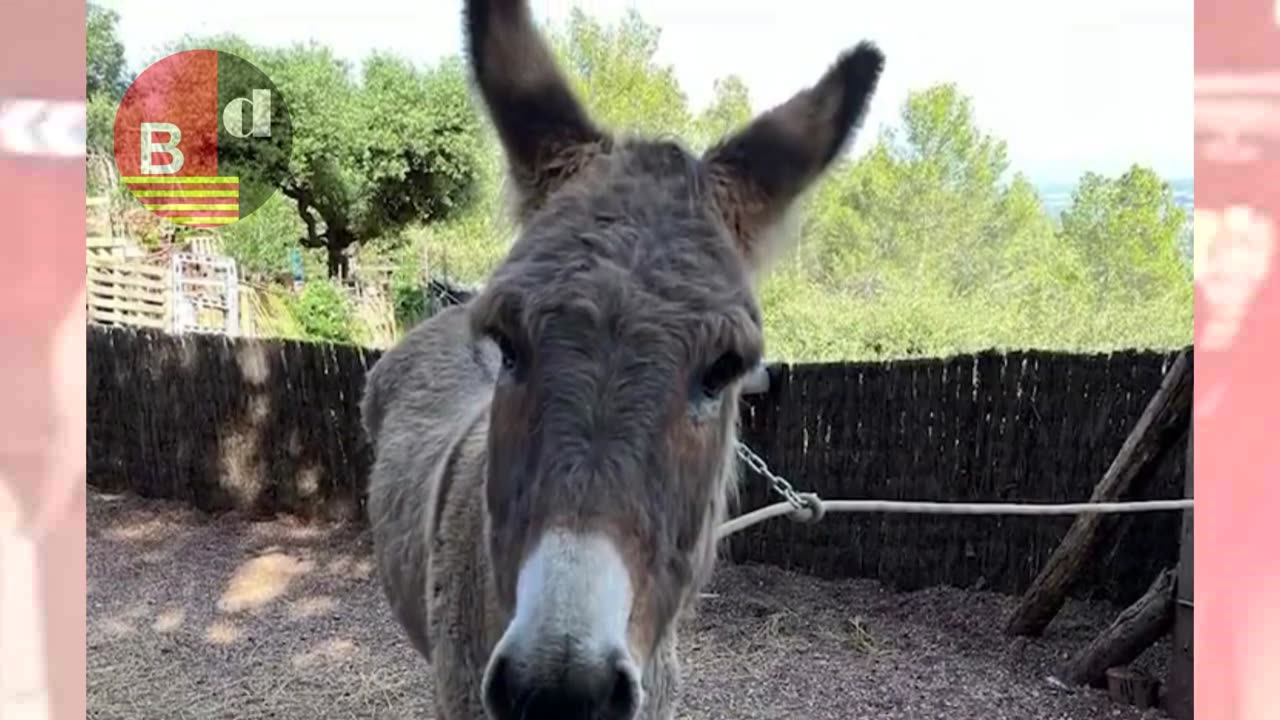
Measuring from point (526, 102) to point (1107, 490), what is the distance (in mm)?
1930

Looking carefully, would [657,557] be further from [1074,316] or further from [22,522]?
[1074,316]

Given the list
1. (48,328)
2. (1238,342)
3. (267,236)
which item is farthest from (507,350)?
(267,236)

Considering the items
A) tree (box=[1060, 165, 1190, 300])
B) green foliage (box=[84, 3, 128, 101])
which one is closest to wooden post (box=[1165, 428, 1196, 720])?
tree (box=[1060, 165, 1190, 300])

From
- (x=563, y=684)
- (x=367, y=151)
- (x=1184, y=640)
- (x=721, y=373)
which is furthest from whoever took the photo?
(x=367, y=151)

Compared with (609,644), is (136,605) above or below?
below

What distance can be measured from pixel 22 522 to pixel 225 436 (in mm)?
1934

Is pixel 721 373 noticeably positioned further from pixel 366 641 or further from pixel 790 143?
pixel 366 641

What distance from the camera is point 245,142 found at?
1782mm

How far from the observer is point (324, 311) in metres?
2.68

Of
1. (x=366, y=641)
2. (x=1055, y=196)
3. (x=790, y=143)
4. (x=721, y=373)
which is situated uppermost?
(x=1055, y=196)

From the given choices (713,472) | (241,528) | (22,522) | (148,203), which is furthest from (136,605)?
(713,472)

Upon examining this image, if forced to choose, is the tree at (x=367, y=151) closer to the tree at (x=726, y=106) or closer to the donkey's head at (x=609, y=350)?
the tree at (x=726, y=106)

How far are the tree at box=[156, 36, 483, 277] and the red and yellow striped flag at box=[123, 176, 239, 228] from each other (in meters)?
0.14

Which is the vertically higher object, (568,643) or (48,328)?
(48,328)
